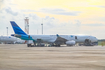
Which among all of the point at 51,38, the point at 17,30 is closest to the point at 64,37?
the point at 51,38

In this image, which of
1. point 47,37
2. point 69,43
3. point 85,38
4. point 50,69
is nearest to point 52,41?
point 47,37

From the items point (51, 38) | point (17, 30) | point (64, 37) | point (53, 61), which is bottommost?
point (53, 61)

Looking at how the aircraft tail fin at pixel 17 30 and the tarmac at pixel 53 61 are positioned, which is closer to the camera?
the tarmac at pixel 53 61

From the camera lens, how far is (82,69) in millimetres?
12203

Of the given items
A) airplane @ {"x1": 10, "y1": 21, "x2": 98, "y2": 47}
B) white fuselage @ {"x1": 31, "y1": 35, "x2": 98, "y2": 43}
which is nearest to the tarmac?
airplane @ {"x1": 10, "y1": 21, "x2": 98, "y2": 47}

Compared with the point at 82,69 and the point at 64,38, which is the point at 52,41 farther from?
the point at 82,69

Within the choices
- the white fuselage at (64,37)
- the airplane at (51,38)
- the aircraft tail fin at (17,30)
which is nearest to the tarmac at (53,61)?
the airplane at (51,38)

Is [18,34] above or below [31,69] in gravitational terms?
above

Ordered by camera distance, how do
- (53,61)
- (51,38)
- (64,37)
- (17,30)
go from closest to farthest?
(53,61) → (17,30) → (51,38) → (64,37)

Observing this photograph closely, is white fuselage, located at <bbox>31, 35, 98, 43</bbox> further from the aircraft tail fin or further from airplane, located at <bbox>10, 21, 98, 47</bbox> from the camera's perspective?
the aircraft tail fin

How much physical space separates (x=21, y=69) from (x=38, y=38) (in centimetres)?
4876

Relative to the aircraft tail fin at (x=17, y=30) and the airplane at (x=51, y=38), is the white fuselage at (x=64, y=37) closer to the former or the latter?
the airplane at (x=51, y=38)

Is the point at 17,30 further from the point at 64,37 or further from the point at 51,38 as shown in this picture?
the point at 64,37

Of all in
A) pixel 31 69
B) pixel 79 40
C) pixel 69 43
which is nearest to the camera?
pixel 31 69
